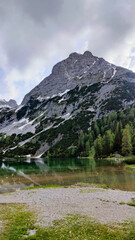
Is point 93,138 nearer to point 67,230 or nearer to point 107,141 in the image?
point 107,141

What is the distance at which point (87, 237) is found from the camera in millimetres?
10312

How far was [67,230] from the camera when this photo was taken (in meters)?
11.4

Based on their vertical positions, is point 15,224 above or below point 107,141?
below

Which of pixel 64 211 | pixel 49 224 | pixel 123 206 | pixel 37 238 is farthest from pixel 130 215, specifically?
pixel 37 238

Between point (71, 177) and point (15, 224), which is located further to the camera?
point (71, 177)

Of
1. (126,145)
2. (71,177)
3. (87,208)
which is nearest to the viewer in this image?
(87,208)

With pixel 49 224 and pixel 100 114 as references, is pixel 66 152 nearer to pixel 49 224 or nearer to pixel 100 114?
pixel 100 114

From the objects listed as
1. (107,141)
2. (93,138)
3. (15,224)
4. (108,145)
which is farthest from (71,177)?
(93,138)

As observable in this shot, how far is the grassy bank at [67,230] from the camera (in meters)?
10.4

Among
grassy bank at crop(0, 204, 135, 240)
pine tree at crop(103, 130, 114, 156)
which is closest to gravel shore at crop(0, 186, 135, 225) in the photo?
Result: grassy bank at crop(0, 204, 135, 240)

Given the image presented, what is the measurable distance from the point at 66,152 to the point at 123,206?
129629 mm

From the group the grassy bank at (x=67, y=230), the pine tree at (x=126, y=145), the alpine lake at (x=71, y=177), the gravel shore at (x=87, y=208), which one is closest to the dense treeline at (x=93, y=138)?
the pine tree at (x=126, y=145)

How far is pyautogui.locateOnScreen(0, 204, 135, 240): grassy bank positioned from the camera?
410 inches

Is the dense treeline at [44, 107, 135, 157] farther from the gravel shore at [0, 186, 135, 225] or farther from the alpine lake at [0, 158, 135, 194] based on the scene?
the gravel shore at [0, 186, 135, 225]
